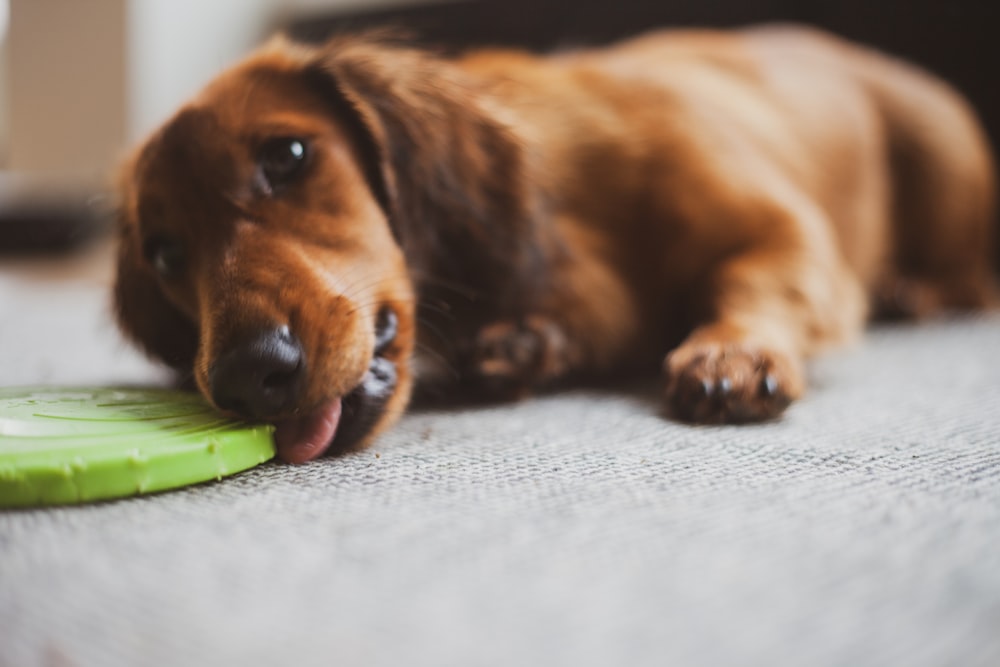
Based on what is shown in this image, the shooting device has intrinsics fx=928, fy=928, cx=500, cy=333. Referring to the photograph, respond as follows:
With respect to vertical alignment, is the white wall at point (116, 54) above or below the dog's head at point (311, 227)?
below

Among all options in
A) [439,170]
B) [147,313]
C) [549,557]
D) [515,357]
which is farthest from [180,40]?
[549,557]

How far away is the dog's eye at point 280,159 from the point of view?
4.23 feet

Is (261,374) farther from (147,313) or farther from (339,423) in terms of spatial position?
(147,313)

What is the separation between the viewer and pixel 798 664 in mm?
562

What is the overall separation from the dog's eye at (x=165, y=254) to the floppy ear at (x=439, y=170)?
305 millimetres

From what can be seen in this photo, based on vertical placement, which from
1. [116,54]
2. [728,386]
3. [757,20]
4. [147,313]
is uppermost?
[757,20]

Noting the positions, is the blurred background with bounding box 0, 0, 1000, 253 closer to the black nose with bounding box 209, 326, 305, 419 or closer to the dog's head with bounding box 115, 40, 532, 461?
the dog's head with bounding box 115, 40, 532, 461

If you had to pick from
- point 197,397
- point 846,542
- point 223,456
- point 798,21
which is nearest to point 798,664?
point 846,542

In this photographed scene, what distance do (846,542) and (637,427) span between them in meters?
0.45

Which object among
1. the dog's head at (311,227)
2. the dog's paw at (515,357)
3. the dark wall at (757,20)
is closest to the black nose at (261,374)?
the dog's head at (311,227)

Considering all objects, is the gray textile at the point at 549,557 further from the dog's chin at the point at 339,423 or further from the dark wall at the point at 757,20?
the dark wall at the point at 757,20

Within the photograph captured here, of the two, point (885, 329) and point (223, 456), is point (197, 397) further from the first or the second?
point (885, 329)

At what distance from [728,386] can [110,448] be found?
2.45ft

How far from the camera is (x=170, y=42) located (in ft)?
16.2
